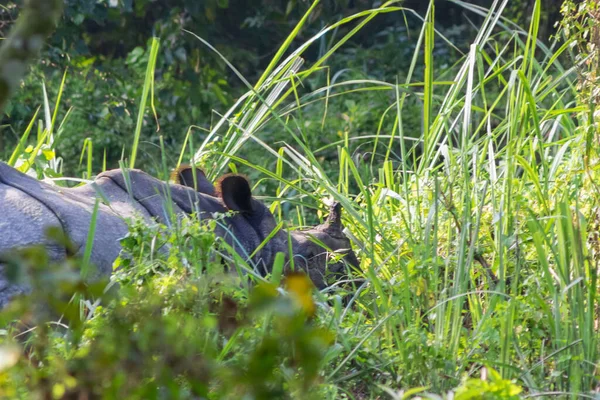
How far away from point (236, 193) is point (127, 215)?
0.55 meters

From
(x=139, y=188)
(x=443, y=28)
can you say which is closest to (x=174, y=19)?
(x=443, y=28)

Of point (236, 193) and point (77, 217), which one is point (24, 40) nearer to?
point (77, 217)

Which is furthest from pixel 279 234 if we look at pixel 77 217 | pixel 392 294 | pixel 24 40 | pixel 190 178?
pixel 24 40

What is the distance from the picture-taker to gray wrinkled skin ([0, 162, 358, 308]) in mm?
2908

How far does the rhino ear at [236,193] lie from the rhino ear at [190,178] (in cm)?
21

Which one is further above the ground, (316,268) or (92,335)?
(92,335)

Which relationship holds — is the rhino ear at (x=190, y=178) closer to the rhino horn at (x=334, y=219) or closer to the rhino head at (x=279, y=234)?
the rhino head at (x=279, y=234)

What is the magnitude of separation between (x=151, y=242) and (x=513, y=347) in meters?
0.94

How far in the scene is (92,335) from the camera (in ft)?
7.14

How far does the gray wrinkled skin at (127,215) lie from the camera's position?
9.54ft

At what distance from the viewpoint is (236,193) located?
12.1ft

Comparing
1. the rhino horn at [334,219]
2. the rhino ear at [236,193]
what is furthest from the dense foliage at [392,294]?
the rhino ear at [236,193]

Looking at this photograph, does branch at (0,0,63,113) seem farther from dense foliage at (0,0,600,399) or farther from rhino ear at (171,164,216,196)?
rhino ear at (171,164,216,196)

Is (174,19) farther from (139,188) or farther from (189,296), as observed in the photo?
(189,296)
